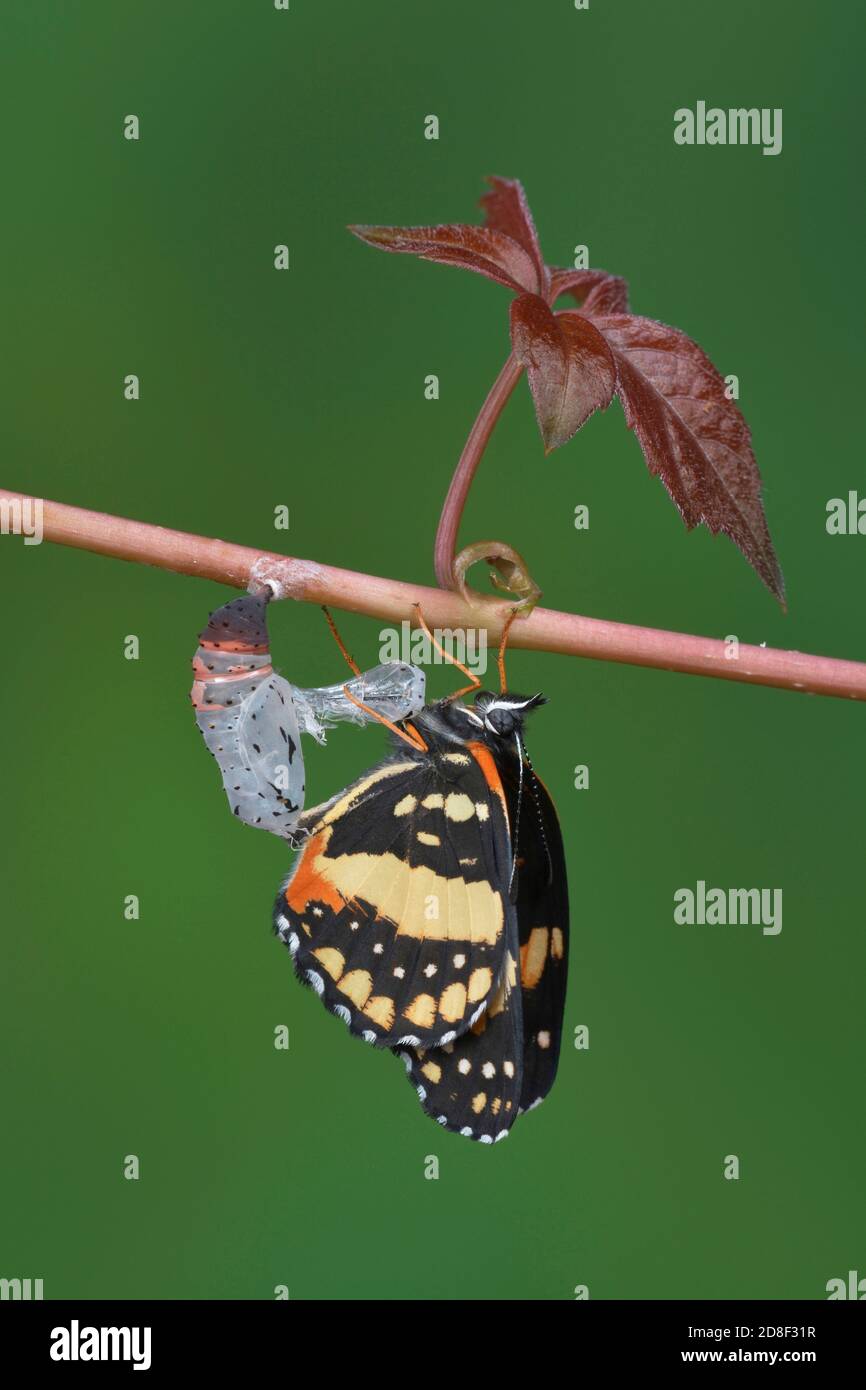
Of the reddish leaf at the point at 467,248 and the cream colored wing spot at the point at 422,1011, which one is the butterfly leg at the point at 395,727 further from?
the reddish leaf at the point at 467,248

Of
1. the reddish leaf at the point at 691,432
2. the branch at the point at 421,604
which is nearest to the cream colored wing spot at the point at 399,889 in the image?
the branch at the point at 421,604

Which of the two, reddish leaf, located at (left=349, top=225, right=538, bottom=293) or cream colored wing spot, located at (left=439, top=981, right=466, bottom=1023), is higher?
reddish leaf, located at (left=349, top=225, right=538, bottom=293)

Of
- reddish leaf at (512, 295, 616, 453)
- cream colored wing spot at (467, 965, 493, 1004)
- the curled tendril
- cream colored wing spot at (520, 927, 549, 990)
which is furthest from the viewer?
cream colored wing spot at (520, 927, 549, 990)

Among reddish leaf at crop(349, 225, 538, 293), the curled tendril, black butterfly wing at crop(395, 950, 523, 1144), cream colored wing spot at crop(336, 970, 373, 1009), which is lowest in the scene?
black butterfly wing at crop(395, 950, 523, 1144)

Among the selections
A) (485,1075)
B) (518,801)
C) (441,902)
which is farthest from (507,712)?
(485,1075)

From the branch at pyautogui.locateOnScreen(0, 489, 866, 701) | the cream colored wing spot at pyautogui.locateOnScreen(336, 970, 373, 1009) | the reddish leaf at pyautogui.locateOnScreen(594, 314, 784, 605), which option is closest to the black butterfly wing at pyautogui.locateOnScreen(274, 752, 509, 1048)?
the cream colored wing spot at pyautogui.locateOnScreen(336, 970, 373, 1009)

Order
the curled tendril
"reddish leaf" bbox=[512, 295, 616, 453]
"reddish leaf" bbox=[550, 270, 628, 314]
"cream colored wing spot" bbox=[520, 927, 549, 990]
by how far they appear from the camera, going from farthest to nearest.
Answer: "cream colored wing spot" bbox=[520, 927, 549, 990], "reddish leaf" bbox=[550, 270, 628, 314], the curled tendril, "reddish leaf" bbox=[512, 295, 616, 453]

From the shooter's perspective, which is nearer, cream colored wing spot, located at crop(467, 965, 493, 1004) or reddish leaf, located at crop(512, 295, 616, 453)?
reddish leaf, located at crop(512, 295, 616, 453)

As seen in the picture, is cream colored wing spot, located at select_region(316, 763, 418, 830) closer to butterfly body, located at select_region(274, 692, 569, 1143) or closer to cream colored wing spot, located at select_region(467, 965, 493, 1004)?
butterfly body, located at select_region(274, 692, 569, 1143)
